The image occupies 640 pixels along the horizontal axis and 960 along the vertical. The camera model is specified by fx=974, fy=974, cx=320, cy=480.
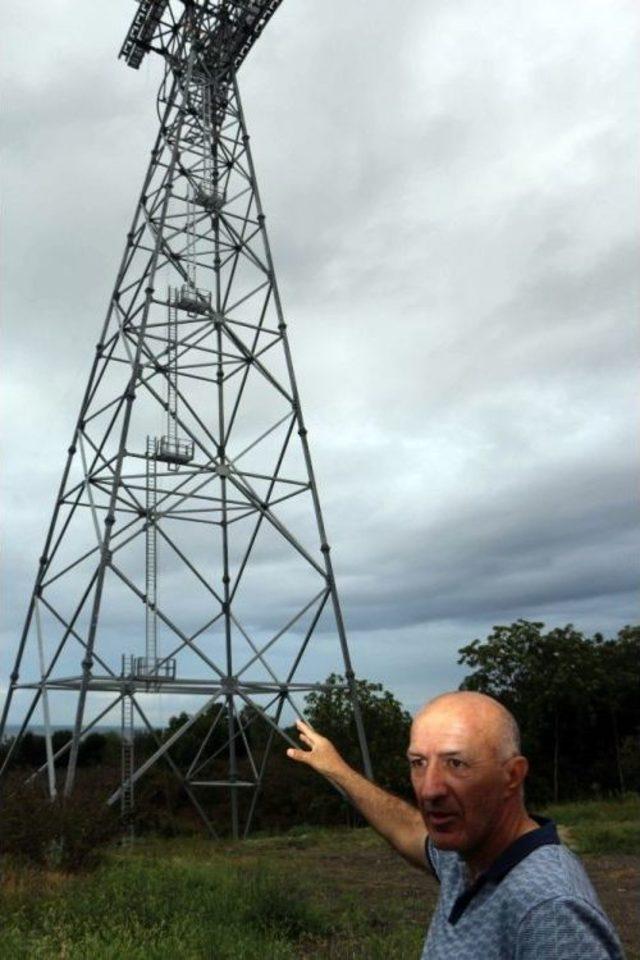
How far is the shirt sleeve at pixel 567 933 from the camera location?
1622 mm

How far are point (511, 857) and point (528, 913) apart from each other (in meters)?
0.12

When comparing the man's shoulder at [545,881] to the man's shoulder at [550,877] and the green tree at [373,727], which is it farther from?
the green tree at [373,727]

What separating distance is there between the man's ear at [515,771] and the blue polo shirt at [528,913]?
9cm

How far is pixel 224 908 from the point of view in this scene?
8633mm

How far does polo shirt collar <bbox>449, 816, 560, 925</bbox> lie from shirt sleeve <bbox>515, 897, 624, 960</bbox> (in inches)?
4.5

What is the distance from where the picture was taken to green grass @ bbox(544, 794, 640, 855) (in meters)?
15.7

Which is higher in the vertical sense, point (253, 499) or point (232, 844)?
point (253, 499)

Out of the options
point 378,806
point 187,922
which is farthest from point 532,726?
point 378,806

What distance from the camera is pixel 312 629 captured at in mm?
17062

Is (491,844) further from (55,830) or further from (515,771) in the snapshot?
(55,830)

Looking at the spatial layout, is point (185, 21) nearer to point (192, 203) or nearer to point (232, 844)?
point (192, 203)

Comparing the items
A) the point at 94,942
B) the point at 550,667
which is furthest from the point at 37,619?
the point at 550,667

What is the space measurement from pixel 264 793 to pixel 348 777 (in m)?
32.0

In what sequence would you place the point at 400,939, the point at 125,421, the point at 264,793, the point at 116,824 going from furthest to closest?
1. the point at 264,793
2. the point at 125,421
3. the point at 116,824
4. the point at 400,939
